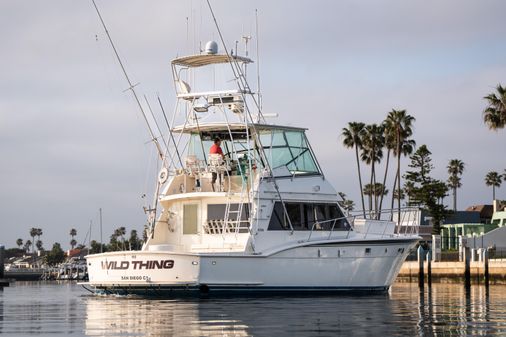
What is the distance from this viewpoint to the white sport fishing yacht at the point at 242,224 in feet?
84.6

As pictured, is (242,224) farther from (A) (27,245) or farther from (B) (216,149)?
(A) (27,245)

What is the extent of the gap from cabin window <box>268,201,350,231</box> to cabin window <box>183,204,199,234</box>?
222 centimetres

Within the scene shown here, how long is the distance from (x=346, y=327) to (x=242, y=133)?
1257 cm

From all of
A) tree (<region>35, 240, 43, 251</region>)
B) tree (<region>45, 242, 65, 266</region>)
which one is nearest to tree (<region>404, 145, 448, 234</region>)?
tree (<region>45, 242, 65, 266</region>)

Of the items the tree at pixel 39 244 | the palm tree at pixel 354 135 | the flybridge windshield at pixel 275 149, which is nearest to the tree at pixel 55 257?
the tree at pixel 39 244

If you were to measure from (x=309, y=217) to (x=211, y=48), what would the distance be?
224 inches

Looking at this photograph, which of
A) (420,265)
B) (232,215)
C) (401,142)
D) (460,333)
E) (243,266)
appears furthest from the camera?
(401,142)

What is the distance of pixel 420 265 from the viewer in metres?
43.2

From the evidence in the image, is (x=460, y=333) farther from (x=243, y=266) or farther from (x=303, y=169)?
(x=303, y=169)

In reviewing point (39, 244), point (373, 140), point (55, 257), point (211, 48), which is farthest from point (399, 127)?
point (39, 244)

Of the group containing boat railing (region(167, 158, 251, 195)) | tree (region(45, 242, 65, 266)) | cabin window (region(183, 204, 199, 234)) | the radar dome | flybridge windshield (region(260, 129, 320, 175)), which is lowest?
tree (region(45, 242, 65, 266))

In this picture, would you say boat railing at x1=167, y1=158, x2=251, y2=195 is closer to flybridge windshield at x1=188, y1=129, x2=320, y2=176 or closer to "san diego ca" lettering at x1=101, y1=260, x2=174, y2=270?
flybridge windshield at x1=188, y1=129, x2=320, y2=176

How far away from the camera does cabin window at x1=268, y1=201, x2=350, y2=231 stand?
27.4m

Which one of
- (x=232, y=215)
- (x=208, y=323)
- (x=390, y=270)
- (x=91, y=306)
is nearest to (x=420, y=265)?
(x=390, y=270)
